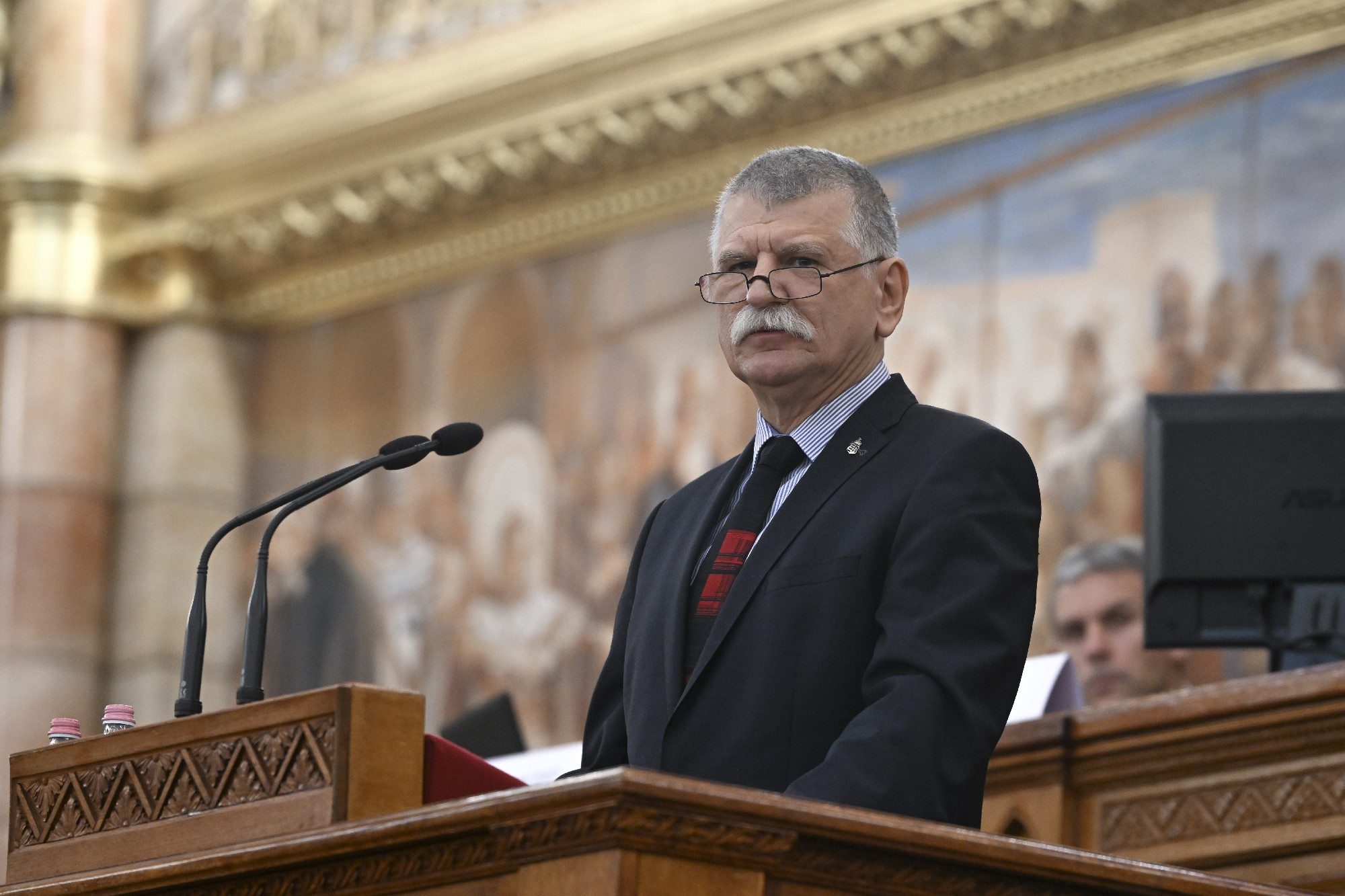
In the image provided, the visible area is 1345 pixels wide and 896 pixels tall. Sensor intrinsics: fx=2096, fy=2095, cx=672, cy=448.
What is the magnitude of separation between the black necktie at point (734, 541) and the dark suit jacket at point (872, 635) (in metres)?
0.02

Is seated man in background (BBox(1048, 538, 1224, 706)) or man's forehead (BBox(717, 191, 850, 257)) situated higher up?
seated man in background (BBox(1048, 538, 1224, 706))

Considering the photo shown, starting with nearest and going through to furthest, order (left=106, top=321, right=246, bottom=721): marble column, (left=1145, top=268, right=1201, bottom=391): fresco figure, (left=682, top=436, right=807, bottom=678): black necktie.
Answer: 1. (left=682, top=436, right=807, bottom=678): black necktie
2. (left=1145, top=268, right=1201, bottom=391): fresco figure
3. (left=106, top=321, right=246, bottom=721): marble column

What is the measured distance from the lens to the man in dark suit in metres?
2.48

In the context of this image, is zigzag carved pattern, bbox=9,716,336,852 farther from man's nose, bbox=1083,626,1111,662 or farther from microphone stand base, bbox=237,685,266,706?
man's nose, bbox=1083,626,1111,662

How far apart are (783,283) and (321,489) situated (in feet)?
2.40

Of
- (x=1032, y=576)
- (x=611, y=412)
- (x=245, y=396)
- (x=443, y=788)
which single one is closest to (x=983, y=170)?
(x=611, y=412)

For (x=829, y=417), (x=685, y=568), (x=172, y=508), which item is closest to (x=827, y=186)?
(x=829, y=417)

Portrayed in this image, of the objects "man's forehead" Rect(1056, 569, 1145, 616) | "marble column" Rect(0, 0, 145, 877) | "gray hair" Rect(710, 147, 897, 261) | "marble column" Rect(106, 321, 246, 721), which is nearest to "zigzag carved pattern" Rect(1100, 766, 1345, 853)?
"gray hair" Rect(710, 147, 897, 261)

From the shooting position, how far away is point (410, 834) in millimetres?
2086

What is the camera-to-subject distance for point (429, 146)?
30.7ft

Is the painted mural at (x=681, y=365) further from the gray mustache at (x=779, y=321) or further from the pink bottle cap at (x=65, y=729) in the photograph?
the pink bottle cap at (x=65, y=729)

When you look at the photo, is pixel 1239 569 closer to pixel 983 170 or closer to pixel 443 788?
pixel 443 788

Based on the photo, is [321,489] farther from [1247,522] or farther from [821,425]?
[1247,522]

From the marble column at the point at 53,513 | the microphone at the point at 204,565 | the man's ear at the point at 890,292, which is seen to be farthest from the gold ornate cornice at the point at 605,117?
the microphone at the point at 204,565
